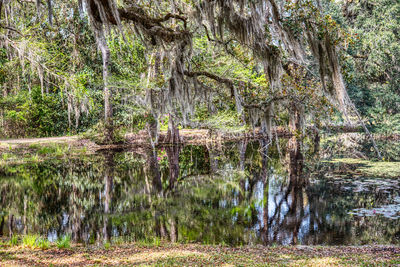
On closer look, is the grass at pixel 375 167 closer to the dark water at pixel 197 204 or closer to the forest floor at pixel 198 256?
the dark water at pixel 197 204

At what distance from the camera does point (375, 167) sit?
15258 millimetres

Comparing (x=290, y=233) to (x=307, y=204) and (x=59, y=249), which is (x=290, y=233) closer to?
(x=307, y=204)

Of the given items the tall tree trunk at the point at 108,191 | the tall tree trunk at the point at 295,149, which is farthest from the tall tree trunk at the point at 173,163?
the tall tree trunk at the point at 295,149

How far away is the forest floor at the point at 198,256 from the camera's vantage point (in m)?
4.80

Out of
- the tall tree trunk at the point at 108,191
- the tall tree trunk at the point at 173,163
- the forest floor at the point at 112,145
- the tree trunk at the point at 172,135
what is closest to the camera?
the tall tree trunk at the point at 108,191

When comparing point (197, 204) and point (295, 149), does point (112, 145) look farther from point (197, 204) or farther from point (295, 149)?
point (197, 204)

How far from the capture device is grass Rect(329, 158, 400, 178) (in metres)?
13.6

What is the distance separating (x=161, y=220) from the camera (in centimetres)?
834

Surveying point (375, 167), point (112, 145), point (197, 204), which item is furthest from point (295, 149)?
point (197, 204)

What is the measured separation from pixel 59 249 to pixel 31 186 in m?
6.65

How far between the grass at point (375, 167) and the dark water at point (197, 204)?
1306 mm

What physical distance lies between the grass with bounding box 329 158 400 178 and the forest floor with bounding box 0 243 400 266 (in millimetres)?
8470

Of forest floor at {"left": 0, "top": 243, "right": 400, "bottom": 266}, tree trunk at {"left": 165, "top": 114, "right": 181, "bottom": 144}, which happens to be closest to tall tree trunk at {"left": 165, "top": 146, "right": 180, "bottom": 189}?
tree trunk at {"left": 165, "top": 114, "right": 181, "bottom": 144}

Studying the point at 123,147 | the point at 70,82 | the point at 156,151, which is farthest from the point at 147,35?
the point at 123,147
